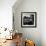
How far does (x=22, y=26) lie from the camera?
5402mm

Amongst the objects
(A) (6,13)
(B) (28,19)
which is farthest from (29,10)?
(A) (6,13)

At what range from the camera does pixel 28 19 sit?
5.37 meters

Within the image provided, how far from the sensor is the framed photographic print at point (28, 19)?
17.5 ft

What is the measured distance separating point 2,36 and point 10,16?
0.94m

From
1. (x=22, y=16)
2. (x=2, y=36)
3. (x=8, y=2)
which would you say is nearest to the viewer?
(x=2, y=36)

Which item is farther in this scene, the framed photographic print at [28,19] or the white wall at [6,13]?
the framed photographic print at [28,19]

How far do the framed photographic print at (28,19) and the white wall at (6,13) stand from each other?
1.11 metres

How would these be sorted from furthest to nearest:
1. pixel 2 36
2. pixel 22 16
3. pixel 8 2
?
pixel 22 16 → pixel 8 2 → pixel 2 36

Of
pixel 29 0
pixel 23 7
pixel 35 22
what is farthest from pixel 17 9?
pixel 35 22

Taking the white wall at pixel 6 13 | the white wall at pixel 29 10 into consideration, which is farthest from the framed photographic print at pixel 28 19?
the white wall at pixel 6 13

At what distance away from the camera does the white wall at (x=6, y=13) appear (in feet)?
14.1

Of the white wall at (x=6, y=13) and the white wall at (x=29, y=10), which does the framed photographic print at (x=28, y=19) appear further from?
the white wall at (x=6, y=13)

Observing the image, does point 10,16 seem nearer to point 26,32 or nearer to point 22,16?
point 22,16

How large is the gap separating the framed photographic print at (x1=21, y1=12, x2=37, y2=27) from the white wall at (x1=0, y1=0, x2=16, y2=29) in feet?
3.65
